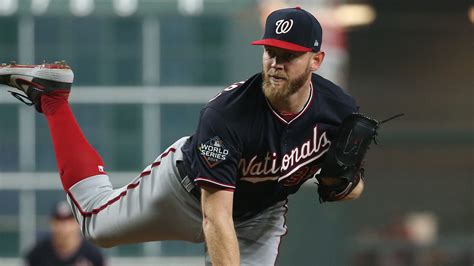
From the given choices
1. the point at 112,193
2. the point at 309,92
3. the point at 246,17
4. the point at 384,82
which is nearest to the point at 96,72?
the point at 246,17

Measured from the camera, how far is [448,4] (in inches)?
296

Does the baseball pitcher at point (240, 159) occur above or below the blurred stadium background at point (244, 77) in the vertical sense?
above

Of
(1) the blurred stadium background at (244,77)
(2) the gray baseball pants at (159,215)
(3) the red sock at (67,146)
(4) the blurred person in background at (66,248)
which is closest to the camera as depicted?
(2) the gray baseball pants at (159,215)

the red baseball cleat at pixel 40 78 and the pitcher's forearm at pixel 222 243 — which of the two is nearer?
the pitcher's forearm at pixel 222 243

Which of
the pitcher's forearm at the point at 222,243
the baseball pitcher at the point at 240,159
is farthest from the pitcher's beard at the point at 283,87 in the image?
the pitcher's forearm at the point at 222,243

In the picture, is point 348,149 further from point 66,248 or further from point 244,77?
point 244,77

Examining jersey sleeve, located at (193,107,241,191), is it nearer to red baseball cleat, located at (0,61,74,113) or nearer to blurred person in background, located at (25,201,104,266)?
red baseball cleat, located at (0,61,74,113)

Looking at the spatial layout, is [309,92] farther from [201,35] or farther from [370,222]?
[201,35]

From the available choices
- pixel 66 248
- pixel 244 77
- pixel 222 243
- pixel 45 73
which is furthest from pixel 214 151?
pixel 244 77

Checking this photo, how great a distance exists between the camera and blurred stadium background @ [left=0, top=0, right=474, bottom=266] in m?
7.51

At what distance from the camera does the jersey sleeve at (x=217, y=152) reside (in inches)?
151

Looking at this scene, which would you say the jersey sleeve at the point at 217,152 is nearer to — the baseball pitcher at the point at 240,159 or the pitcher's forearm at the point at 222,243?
the baseball pitcher at the point at 240,159

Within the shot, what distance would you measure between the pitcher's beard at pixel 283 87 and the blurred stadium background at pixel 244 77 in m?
3.23

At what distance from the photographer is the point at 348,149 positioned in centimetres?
404
